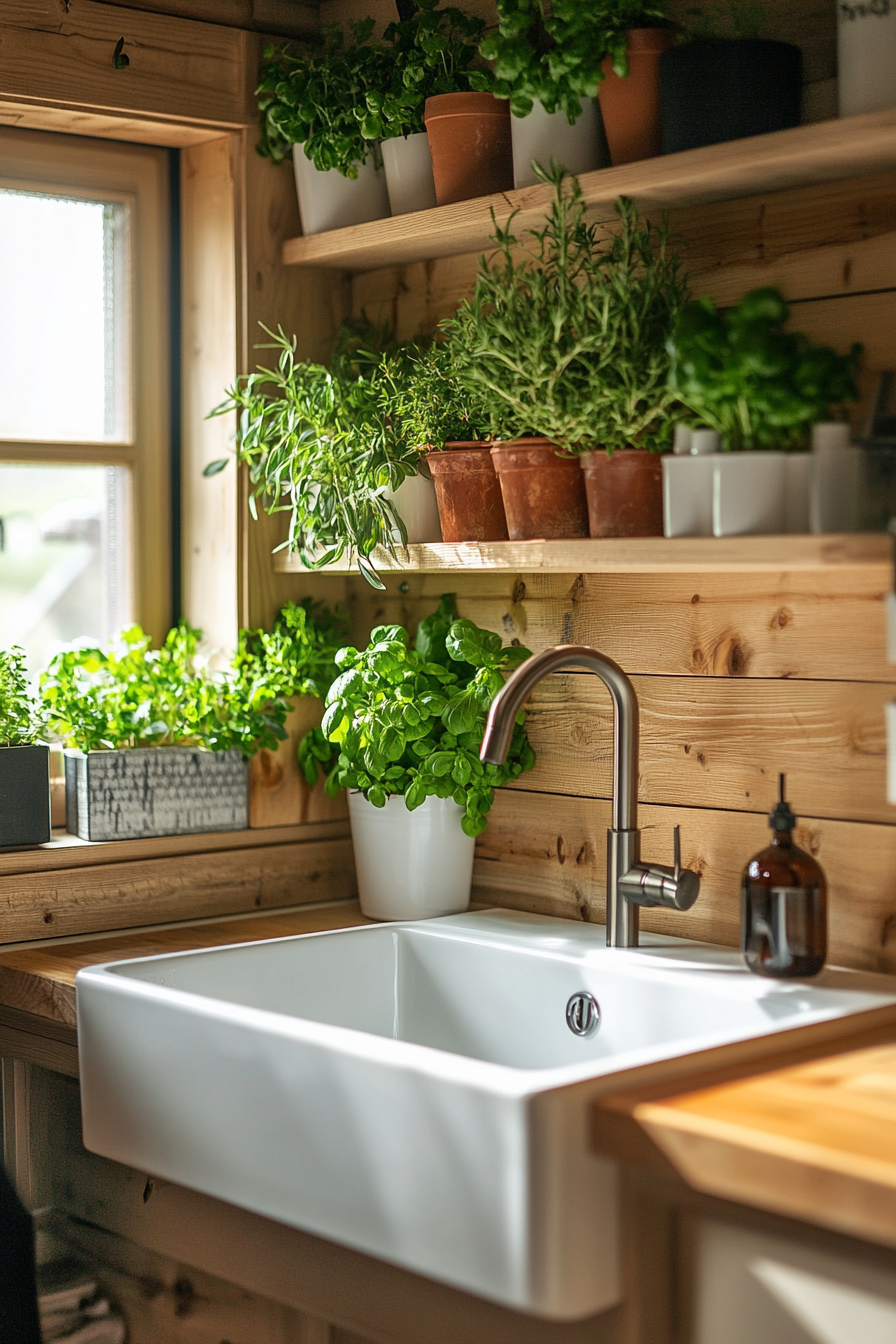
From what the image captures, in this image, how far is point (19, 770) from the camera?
1904 millimetres

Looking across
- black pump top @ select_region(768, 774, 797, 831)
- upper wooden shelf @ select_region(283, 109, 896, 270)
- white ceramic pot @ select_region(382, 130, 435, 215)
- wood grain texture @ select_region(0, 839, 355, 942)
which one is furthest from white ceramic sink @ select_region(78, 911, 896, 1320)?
white ceramic pot @ select_region(382, 130, 435, 215)

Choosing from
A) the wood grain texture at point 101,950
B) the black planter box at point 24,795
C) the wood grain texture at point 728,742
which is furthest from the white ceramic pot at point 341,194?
the wood grain texture at point 101,950

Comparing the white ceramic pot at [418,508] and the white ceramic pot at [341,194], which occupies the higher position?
the white ceramic pot at [341,194]

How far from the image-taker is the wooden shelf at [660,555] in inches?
53.9

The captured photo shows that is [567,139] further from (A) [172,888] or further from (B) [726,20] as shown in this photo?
(A) [172,888]

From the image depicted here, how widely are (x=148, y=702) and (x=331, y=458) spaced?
407 mm

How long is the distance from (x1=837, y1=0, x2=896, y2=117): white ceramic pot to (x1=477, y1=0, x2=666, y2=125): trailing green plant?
0.78ft

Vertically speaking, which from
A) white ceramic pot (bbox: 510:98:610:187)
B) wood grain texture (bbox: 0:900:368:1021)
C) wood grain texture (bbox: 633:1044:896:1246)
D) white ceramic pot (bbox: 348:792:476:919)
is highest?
white ceramic pot (bbox: 510:98:610:187)

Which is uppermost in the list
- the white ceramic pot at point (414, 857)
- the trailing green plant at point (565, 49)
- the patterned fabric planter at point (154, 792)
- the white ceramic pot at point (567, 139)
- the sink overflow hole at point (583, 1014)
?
the trailing green plant at point (565, 49)

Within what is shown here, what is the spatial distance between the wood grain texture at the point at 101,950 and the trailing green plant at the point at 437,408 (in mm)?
617

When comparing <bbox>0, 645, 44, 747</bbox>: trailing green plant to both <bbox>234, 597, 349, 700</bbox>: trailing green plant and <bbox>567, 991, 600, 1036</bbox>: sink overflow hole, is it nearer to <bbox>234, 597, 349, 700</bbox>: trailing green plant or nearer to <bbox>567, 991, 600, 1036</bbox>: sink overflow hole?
<bbox>234, 597, 349, 700</bbox>: trailing green plant

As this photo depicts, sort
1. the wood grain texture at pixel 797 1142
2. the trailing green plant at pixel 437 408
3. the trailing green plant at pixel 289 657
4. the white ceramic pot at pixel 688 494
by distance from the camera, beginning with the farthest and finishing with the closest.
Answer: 1. the trailing green plant at pixel 289 657
2. the trailing green plant at pixel 437 408
3. the white ceramic pot at pixel 688 494
4. the wood grain texture at pixel 797 1142

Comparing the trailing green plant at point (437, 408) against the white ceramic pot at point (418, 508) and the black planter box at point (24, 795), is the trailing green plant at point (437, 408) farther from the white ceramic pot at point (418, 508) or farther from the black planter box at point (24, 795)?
the black planter box at point (24, 795)

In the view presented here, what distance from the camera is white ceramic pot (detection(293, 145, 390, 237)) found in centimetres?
205
